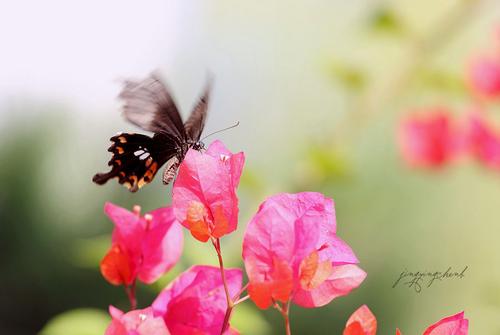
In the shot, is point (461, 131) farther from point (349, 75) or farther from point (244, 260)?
point (244, 260)

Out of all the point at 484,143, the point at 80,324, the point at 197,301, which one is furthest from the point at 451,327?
the point at 484,143

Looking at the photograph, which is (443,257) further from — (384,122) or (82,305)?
(82,305)

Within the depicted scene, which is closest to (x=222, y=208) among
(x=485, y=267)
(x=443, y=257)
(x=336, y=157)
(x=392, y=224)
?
(x=336, y=157)

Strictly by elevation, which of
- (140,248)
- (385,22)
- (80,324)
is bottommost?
(80,324)

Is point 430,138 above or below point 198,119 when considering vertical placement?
below

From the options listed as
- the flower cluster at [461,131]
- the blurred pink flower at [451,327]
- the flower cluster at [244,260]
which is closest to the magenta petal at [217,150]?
the flower cluster at [244,260]

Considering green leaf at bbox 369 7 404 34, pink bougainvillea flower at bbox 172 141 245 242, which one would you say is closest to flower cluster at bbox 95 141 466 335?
pink bougainvillea flower at bbox 172 141 245 242

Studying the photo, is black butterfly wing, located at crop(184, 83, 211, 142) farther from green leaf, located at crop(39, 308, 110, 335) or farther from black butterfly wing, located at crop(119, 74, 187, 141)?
green leaf, located at crop(39, 308, 110, 335)
